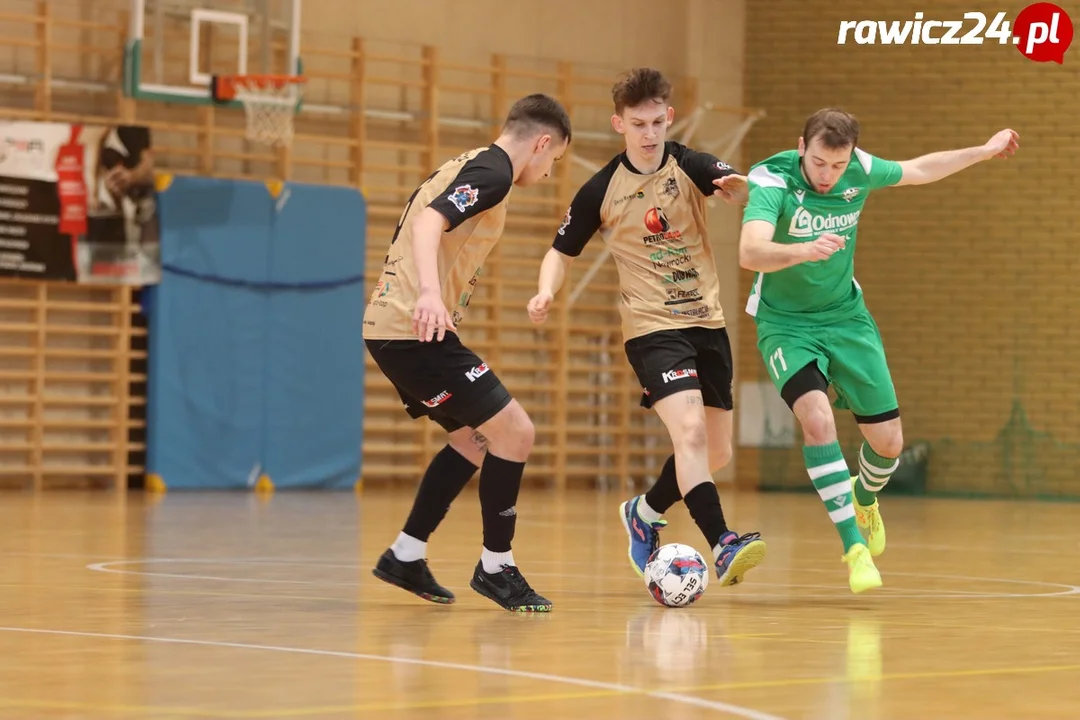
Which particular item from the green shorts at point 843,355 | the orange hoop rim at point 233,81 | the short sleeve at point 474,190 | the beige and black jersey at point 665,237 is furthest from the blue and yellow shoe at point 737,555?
the orange hoop rim at point 233,81

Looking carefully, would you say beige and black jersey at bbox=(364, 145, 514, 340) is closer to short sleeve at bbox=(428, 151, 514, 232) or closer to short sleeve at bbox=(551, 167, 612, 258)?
short sleeve at bbox=(428, 151, 514, 232)

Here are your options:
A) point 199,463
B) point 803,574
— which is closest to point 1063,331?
point 199,463

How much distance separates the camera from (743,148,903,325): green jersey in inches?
254

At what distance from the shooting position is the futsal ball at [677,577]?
571 cm

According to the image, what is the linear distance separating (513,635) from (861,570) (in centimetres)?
173

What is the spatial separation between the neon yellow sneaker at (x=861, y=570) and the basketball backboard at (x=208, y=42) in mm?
9304

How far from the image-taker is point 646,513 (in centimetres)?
658

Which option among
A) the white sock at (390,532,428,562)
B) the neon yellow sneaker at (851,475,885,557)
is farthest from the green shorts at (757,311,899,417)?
the white sock at (390,532,428,562)

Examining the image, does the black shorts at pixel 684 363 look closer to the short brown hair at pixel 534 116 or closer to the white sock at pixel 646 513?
the white sock at pixel 646 513

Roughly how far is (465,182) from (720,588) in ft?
6.89

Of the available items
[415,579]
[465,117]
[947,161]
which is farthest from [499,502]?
[465,117]

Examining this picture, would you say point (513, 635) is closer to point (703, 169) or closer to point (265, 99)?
point (703, 169)

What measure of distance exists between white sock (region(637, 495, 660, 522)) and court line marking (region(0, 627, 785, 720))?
2382 millimetres

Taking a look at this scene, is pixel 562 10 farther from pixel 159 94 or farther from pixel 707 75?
pixel 159 94
